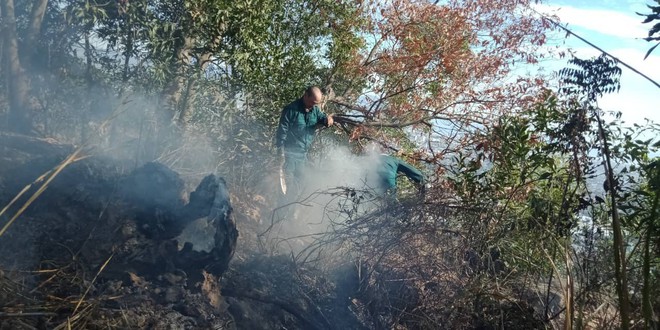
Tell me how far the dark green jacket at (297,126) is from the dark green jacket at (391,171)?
0.91 meters

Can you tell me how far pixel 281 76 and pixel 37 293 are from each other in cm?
419

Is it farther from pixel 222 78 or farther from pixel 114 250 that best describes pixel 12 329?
pixel 222 78

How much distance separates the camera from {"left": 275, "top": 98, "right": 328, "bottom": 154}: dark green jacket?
6109 millimetres

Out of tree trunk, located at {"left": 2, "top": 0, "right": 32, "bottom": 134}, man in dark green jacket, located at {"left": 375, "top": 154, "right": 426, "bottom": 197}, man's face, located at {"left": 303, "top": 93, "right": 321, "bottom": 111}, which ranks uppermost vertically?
man's face, located at {"left": 303, "top": 93, "right": 321, "bottom": 111}

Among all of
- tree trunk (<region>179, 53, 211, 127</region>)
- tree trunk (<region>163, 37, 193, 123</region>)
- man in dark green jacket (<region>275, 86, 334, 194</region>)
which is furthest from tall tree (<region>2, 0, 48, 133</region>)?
man in dark green jacket (<region>275, 86, 334, 194</region>)

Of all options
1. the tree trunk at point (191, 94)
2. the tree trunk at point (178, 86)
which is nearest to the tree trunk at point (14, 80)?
the tree trunk at point (178, 86)

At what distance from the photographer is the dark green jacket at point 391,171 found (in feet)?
20.8

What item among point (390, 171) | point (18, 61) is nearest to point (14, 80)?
point (18, 61)

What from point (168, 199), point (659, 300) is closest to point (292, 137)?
point (168, 199)

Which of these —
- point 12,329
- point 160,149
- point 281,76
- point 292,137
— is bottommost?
point 12,329

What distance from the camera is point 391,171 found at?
21.1 ft

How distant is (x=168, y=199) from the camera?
429 centimetres

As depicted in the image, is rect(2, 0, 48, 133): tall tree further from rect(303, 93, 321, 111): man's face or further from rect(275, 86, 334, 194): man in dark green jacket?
rect(303, 93, 321, 111): man's face

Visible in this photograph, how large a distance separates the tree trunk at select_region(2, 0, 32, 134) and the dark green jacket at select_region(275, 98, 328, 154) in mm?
2950
